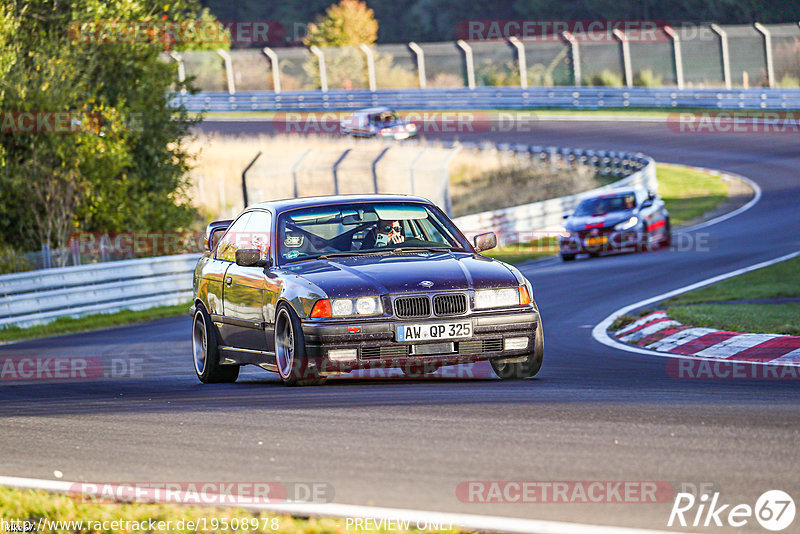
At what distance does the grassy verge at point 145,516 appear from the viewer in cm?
496

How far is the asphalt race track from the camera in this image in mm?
5480

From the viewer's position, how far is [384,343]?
8516 mm

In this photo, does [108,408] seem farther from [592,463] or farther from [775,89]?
[775,89]

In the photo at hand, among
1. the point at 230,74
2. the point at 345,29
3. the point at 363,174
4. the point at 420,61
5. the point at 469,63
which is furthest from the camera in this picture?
the point at 345,29

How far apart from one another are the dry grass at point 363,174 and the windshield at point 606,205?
6.09m

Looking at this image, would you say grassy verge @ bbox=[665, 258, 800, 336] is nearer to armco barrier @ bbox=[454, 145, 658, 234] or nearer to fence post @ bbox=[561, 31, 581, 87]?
armco barrier @ bbox=[454, 145, 658, 234]

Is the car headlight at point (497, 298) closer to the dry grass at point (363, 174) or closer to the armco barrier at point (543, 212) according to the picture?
the armco barrier at point (543, 212)

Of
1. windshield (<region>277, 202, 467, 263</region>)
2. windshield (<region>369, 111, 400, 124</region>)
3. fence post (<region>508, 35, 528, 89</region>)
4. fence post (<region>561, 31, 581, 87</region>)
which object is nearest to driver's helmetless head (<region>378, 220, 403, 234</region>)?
windshield (<region>277, 202, 467, 263</region>)

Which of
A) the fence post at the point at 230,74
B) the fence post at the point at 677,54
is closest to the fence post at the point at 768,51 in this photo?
the fence post at the point at 677,54

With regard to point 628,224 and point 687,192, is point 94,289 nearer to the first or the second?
point 628,224

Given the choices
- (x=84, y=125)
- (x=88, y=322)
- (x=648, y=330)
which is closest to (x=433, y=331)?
(x=648, y=330)

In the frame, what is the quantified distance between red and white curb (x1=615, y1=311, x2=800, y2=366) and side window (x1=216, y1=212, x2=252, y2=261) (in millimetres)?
4184

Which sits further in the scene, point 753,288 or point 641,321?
point 753,288

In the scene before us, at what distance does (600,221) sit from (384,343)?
17565 mm
